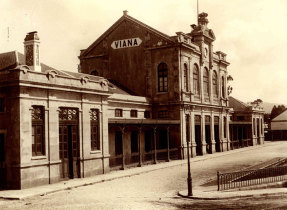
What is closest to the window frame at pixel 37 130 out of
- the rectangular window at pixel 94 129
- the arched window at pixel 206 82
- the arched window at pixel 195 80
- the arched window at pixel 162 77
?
the rectangular window at pixel 94 129

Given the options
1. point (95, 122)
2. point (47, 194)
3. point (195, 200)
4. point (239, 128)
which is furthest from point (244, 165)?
point (239, 128)

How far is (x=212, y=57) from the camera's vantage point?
44406mm

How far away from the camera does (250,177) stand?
2089 cm

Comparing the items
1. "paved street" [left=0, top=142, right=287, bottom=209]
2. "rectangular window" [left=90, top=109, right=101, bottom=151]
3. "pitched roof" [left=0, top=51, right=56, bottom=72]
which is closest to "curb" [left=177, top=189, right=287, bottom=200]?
"paved street" [left=0, top=142, right=287, bottom=209]

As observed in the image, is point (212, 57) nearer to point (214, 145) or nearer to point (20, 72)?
point (214, 145)

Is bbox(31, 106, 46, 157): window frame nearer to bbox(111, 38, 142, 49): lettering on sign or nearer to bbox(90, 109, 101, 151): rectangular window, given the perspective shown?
bbox(90, 109, 101, 151): rectangular window

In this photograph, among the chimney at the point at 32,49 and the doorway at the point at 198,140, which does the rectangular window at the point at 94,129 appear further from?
the doorway at the point at 198,140

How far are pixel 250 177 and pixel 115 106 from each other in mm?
14106

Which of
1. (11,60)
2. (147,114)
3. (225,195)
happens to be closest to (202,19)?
(147,114)

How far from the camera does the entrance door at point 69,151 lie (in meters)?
23.2

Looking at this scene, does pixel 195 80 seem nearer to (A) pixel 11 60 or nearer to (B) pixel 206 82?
(B) pixel 206 82

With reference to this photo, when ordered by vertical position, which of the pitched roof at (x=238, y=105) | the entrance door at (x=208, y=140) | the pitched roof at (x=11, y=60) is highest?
the pitched roof at (x=11, y=60)

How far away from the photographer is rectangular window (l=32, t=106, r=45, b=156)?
21.2m

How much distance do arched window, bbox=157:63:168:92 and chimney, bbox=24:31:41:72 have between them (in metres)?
16.4
